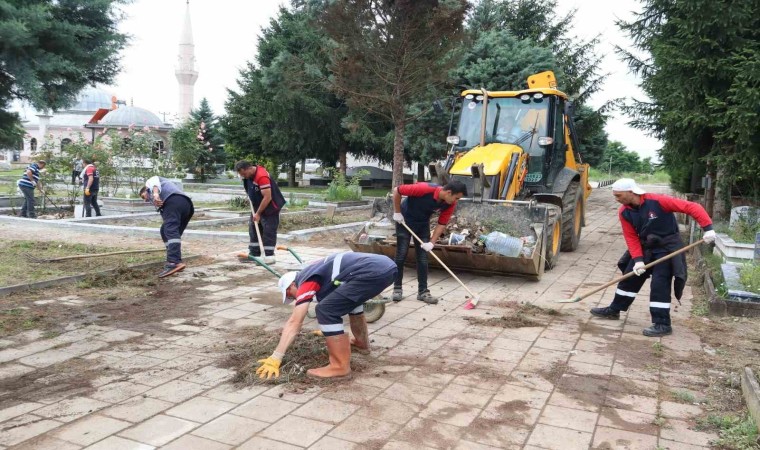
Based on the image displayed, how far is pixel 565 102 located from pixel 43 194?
1201 centimetres

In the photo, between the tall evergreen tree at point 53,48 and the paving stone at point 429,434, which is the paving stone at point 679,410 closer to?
the paving stone at point 429,434

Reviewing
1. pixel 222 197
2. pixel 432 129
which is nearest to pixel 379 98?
pixel 432 129

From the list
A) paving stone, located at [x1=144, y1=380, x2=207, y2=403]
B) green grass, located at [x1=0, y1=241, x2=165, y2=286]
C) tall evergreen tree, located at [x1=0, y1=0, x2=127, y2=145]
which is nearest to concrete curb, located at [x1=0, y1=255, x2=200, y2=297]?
green grass, located at [x1=0, y1=241, x2=165, y2=286]

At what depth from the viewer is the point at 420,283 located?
23.4 feet

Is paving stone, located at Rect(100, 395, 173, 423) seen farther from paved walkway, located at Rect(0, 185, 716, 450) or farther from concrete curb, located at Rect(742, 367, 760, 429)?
concrete curb, located at Rect(742, 367, 760, 429)

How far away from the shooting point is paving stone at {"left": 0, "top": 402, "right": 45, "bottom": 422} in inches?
144

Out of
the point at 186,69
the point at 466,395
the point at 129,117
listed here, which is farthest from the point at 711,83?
the point at 186,69

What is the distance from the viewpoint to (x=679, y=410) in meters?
4.01

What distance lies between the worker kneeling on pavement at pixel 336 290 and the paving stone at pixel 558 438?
4.75ft

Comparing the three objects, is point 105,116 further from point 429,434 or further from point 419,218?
point 429,434

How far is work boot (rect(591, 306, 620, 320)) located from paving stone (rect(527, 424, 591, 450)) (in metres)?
3.04

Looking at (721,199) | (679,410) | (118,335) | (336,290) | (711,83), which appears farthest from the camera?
(721,199)

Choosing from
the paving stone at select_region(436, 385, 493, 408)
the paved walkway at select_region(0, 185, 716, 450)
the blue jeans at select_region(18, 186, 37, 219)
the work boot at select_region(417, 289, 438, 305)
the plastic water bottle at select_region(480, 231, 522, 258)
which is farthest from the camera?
the blue jeans at select_region(18, 186, 37, 219)

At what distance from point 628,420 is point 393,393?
1.52 m
